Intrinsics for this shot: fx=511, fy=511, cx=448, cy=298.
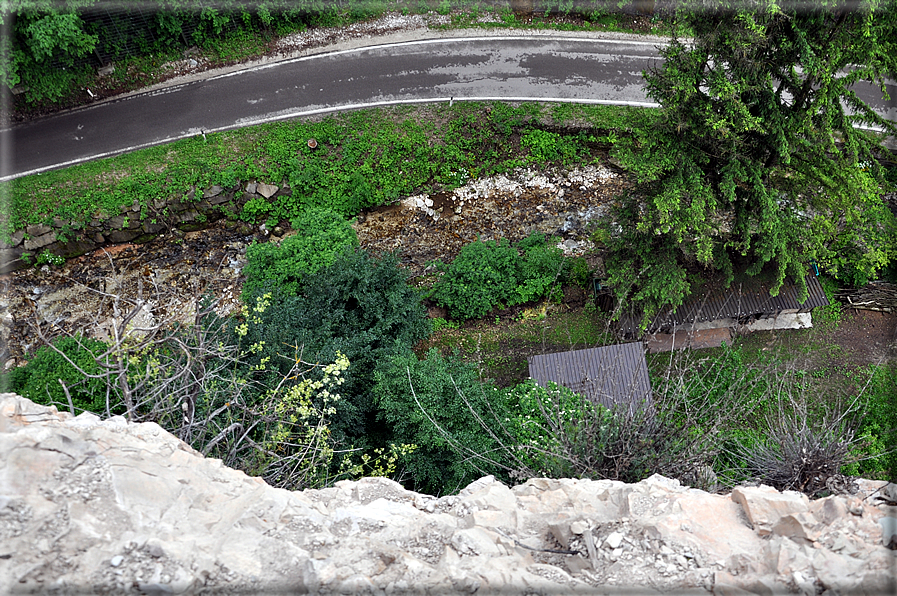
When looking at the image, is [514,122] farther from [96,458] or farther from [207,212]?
[96,458]

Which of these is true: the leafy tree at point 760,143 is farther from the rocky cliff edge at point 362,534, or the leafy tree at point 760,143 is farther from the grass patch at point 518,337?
the rocky cliff edge at point 362,534

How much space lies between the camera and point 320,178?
18375mm

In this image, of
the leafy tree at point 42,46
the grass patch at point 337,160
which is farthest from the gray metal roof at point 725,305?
the leafy tree at point 42,46

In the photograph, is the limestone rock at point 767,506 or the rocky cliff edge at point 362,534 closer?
the rocky cliff edge at point 362,534

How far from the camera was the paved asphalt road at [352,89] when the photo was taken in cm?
1825

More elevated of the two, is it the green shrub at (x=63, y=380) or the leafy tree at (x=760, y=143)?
the leafy tree at (x=760, y=143)

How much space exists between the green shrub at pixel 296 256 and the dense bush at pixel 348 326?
331 millimetres

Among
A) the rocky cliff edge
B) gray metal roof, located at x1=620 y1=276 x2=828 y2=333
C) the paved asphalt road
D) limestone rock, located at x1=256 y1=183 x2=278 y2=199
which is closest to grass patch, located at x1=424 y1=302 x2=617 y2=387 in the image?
gray metal roof, located at x1=620 y1=276 x2=828 y2=333

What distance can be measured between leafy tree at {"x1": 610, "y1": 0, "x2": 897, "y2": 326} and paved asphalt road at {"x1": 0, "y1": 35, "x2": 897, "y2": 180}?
8.51 m

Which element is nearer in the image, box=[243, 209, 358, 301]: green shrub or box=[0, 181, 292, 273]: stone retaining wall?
box=[243, 209, 358, 301]: green shrub

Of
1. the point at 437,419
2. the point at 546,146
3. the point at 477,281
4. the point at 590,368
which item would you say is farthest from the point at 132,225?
the point at 590,368

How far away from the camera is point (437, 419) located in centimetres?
1249

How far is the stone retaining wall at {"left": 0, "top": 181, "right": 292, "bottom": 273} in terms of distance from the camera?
16.8 meters

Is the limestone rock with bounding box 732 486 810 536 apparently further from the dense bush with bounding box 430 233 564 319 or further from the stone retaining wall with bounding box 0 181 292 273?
the stone retaining wall with bounding box 0 181 292 273
